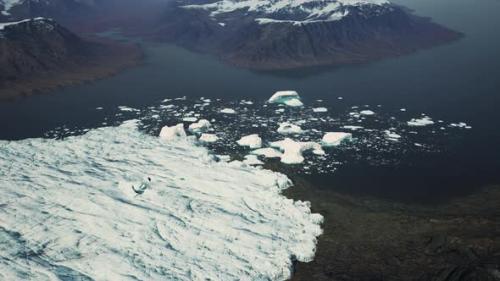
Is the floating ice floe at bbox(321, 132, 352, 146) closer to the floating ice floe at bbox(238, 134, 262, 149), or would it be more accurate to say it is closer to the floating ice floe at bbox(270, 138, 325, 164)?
the floating ice floe at bbox(270, 138, 325, 164)

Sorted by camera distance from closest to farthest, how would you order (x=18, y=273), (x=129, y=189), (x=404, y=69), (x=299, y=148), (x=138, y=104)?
(x=18, y=273)
(x=129, y=189)
(x=299, y=148)
(x=138, y=104)
(x=404, y=69)

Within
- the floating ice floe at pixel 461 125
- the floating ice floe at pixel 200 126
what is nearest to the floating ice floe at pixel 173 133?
the floating ice floe at pixel 200 126

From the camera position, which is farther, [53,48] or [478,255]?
[53,48]

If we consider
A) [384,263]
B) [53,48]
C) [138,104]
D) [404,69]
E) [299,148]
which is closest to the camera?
[384,263]

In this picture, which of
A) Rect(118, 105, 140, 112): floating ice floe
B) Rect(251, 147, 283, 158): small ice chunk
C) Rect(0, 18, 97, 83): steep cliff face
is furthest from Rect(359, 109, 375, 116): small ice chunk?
Rect(0, 18, 97, 83): steep cliff face

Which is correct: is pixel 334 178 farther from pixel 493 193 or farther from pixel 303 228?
pixel 493 193

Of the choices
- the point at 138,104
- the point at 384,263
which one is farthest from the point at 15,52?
the point at 384,263
